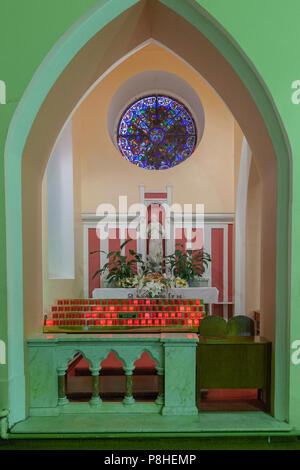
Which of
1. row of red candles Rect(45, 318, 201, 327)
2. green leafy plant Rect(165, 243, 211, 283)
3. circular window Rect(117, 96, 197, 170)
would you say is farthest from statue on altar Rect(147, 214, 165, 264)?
row of red candles Rect(45, 318, 201, 327)

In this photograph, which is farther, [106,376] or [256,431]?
[106,376]

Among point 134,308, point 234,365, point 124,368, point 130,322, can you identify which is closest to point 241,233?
point 134,308

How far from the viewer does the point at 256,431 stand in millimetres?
2379

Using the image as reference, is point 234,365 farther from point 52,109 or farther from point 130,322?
point 52,109

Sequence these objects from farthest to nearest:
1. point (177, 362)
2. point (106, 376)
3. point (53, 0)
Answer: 1. point (106, 376)
2. point (177, 362)
3. point (53, 0)

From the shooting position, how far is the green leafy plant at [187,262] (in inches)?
288

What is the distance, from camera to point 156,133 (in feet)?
29.9

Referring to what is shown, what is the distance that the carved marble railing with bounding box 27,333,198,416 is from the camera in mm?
2549

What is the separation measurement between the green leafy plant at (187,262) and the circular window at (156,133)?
277 cm

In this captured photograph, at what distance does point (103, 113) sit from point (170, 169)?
2.51 metres

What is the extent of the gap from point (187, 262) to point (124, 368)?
4.99m
